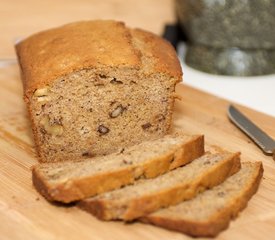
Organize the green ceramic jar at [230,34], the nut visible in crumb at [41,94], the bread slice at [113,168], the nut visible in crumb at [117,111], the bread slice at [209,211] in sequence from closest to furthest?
the bread slice at [209,211]
the bread slice at [113,168]
the nut visible in crumb at [41,94]
the nut visible in crumb at [117,111]
the green ceramic jar at [230,34]

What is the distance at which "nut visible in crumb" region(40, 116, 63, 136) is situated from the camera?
2.73 meters

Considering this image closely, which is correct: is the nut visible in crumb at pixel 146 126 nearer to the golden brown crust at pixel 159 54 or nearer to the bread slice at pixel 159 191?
the golden brown crust at pixel 159 54

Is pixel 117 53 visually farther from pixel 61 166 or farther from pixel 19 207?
pixel 19 207

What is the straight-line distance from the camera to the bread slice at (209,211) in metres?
2.15

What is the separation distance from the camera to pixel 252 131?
2.99 meters

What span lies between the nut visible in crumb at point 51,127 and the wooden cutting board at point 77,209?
17 cm

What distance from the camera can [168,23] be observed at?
4.54 metres

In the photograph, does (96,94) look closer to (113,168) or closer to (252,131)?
(113,168)

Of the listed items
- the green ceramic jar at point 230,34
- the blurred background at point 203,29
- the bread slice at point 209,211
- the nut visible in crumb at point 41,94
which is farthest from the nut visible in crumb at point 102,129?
the green ceramic jar at point 230,34

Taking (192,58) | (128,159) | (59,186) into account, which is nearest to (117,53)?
(128,159)

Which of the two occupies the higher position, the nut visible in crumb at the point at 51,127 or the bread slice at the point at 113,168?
the bread slice at the point at 113,168

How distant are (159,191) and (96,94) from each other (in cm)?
68

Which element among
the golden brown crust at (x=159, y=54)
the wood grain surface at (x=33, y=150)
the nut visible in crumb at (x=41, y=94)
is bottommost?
the wood grain surface at (x=33, y=150)

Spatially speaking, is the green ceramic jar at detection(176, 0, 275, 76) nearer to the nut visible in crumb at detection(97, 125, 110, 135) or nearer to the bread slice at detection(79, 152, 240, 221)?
the nut visible in crumb at detection(97, 125, 110, 135)
